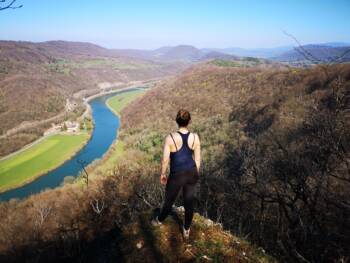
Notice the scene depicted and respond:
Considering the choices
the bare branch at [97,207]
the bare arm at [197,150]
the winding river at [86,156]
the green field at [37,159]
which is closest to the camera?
the bare arm at [197,150]

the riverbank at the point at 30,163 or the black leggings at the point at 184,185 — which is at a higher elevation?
the black leggings at the point at 184,185

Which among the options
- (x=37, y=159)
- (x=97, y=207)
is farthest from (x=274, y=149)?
(x=37, y=159)

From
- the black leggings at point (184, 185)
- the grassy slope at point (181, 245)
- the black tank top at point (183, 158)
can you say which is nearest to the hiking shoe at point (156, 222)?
the grassy slope at point (181, 245)

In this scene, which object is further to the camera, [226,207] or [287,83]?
[287,83]

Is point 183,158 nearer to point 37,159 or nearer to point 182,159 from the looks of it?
point 182,159

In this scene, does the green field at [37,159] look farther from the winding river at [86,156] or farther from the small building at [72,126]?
the small building at [72,126]

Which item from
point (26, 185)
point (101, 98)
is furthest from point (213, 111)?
point (101, 98)

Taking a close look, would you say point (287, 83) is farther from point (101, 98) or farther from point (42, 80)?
point (42, 80)
